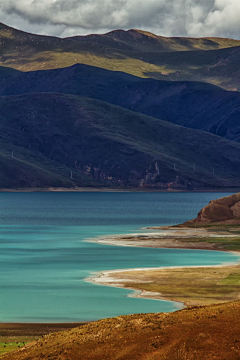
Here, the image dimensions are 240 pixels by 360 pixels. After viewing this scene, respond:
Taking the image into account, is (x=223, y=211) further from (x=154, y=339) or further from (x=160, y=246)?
(x=154, y=339)

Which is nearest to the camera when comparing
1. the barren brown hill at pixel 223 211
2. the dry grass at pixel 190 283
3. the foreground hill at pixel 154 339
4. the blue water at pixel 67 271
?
the foreground hill at pixel 154 339

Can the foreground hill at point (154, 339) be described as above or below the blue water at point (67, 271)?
above

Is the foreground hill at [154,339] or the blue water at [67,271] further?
the blue water at [67,271]

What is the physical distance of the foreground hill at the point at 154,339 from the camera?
51.1ft

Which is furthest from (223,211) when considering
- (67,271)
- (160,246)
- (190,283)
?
(190,283)

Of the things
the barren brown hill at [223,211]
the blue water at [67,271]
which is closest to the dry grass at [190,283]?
the blue water at [67,271]

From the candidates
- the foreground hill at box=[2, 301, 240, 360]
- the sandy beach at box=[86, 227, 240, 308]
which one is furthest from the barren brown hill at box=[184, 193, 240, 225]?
the foreground hill at box=[2, 301, 240, 360]

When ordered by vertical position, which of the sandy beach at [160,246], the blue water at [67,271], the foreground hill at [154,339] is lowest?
the blue water at [67,271]

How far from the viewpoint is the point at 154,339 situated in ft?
53.6

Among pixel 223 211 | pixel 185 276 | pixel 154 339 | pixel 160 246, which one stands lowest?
pixel 160 246

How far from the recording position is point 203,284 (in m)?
43.1

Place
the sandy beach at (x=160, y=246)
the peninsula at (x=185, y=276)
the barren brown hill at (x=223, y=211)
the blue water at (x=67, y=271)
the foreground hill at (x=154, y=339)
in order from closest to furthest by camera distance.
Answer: the foreground hill at (x=154, y=339), the blue water at (x=67, y=271), the peninsula at (x=185, y=276), the sandy beach at (x=160, y=246), the barren brown hill at (x=223, y=211)

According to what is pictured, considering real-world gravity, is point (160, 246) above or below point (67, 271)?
above

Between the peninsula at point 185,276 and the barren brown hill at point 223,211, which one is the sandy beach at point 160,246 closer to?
the peninsula at point 185,276
